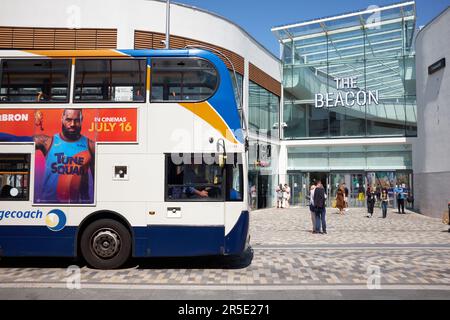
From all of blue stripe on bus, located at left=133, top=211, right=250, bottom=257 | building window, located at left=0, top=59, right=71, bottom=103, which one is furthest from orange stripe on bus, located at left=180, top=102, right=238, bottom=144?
building window, located at left=0, top=59, right=71, bottom=103

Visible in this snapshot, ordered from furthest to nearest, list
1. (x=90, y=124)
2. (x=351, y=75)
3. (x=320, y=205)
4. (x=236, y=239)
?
→ (x=351, y=75)
(x=320, y=205)
(x=90, y=124)
(x=236, y=239)

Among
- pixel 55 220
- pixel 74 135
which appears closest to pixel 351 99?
pixel 74 135

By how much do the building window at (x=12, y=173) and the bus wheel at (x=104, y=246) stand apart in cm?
157

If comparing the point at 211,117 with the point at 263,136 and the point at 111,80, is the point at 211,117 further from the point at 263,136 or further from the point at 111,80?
the point at 263,136

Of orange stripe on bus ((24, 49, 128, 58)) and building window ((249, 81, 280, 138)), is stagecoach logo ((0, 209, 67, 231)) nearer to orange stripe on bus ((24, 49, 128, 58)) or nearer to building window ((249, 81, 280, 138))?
orange stripe on bus ((24, 49, 128, 58))

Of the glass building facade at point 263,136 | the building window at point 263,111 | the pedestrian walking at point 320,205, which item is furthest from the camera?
the building window at point 263,111

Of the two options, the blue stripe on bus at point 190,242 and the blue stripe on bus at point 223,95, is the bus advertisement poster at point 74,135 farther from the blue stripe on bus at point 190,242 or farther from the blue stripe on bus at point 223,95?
the blue stripe on bus at point 190,242

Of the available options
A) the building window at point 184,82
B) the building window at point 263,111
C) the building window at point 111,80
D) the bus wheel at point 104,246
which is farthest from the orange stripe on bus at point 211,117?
the building window at point 263,111

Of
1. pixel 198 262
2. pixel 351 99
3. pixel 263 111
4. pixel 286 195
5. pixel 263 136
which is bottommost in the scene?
pixel 198 262

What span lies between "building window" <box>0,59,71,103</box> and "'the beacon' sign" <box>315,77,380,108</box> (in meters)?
25.4

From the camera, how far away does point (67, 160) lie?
8.29 meters

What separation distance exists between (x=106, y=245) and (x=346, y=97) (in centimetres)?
2579

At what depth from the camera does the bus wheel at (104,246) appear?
26.9 ft
